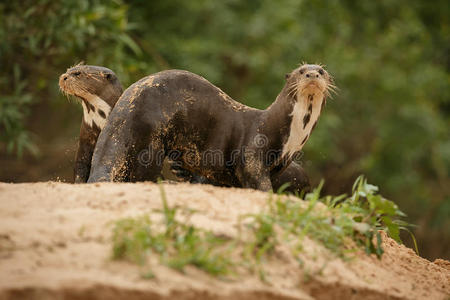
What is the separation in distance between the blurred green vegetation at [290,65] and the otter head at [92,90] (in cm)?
364

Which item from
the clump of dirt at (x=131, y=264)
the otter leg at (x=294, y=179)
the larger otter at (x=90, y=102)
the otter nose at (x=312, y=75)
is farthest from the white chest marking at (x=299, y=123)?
the clump of dirt at (x=131, y=264)

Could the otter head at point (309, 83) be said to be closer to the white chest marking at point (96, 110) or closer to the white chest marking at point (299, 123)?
the white chest marking at point (299, 123)

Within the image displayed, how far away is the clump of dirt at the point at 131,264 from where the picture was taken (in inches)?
88.0

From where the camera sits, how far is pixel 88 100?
4.29 m

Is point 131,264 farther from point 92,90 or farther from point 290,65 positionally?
point 290,65

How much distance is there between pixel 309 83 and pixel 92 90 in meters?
1.40

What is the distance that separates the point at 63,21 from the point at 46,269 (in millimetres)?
6561

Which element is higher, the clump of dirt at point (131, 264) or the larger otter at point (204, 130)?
the larger otter at point (204, 130)

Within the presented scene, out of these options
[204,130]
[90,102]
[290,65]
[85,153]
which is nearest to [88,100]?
[90,102]

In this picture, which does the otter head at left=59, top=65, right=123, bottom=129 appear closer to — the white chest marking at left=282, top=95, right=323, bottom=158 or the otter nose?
the white chest marking at left=282, top=95, right=323, bottom=158

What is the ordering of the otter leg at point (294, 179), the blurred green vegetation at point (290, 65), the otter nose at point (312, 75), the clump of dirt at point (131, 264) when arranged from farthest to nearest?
the blurred green vegetation at point (290, 65), the otter leg at point (294, 179), the otter nose at point (312, 75), the clump of dirt at point (131, 264)

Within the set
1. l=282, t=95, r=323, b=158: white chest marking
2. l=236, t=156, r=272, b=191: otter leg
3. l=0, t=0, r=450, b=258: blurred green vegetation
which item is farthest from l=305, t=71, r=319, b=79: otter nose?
l=0, t=0, r=450, b=258: blurred green vegetation

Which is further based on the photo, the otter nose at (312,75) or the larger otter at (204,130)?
the otter nose at (312,75)

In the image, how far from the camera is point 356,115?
12.3 metres
